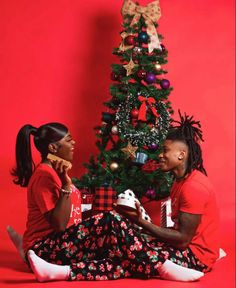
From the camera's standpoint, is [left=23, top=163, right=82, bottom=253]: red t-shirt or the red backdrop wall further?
the red backdrop wall

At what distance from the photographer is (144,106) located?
4719 millimetres

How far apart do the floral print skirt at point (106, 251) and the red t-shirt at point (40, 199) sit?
0.09 meters

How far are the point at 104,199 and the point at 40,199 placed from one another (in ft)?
3.72

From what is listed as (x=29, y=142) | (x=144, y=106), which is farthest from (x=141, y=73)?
(x=29, y=142)

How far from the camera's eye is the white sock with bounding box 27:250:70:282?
3096 mm

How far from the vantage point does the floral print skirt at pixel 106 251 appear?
3.15 m

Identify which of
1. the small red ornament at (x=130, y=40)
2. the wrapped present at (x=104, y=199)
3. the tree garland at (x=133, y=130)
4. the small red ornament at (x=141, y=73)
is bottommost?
the wrapped present at (x=104, y=199)

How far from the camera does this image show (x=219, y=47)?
19.5 feet

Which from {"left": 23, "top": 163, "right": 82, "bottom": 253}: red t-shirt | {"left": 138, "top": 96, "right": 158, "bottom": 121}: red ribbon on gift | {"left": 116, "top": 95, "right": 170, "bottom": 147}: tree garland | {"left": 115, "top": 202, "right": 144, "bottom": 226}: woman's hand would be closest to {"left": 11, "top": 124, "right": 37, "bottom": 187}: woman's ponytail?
{"left": 23, "top": 163, "right": 82, "bottom": 253}: red t-shirt

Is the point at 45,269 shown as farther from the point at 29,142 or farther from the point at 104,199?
the point at 104,199

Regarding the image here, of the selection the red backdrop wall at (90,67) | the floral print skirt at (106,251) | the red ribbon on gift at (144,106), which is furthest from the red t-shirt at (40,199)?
the red backdrop wall at (90,67)

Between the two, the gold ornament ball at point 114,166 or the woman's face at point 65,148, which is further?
the gold ornament ball at point 114,166

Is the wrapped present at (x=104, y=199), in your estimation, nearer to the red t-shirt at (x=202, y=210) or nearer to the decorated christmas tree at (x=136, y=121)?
the decorated christmas tree at (x=136, y=121)

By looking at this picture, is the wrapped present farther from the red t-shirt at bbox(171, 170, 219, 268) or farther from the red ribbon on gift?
the red t-shirt at bbox(171, 170, 219, 268)
